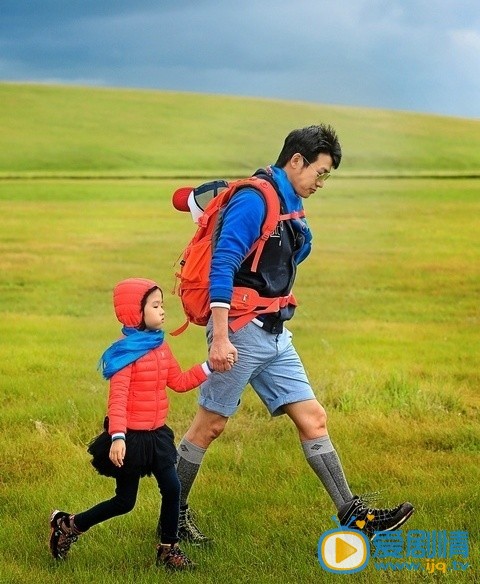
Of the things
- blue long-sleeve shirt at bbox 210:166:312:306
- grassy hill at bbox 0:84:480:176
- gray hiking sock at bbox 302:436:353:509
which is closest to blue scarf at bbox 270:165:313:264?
blue long-sleeve shirt at bbox 210:166:312:306

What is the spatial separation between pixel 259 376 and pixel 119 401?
90cm

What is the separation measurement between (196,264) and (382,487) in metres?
2.02

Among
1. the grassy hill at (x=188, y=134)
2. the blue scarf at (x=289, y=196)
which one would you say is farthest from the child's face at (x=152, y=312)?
the grassy hill at (x=188, y=134)

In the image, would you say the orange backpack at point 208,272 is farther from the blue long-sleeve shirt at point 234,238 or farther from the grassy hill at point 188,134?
the grassy hill at point 188,134

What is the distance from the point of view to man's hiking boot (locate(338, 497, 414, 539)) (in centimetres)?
527

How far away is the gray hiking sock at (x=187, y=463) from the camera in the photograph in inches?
216

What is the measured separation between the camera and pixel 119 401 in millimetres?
4797

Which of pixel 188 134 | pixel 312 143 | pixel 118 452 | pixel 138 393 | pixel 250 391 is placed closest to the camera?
pixel 118 452

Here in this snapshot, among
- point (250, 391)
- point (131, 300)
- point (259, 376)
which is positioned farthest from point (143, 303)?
point (250, 391)

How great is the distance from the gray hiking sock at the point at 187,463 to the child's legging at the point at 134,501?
37 cm

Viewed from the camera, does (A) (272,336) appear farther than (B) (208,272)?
Yes

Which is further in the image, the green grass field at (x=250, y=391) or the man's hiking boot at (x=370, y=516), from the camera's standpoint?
the green grass field at (x=250, y=391)

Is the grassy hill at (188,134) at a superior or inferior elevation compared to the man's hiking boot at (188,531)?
superior

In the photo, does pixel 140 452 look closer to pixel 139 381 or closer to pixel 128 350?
pixel 139 381
